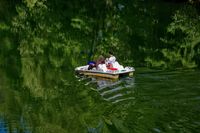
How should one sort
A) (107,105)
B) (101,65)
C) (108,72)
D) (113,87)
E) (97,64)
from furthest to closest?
(97,64) < (101,65) < (108,72) < (113,87) < (107,105)

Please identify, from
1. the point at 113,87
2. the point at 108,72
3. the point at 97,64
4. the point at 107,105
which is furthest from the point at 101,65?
the point at 107,105

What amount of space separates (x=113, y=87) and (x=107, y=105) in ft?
14.4

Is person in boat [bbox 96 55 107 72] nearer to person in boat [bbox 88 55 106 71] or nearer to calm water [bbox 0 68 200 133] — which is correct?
person in boat [bbox 88 55 106 71]

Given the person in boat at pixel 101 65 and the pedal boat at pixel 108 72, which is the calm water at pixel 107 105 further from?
the person in boat at pixel 101 65

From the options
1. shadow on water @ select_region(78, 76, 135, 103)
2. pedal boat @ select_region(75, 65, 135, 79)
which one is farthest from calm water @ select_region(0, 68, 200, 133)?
pedal boat @ select_region(75, 65, 135, 79)

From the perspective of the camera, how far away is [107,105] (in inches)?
1219

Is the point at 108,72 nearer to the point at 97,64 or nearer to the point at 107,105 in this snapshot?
the point at 97,64

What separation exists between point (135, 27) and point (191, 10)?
13899 mm

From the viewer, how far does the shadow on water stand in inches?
1271

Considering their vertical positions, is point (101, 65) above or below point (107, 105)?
above

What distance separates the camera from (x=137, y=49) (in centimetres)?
4806

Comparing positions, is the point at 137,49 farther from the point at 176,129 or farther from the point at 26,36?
the point at 176,129

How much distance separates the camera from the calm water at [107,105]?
27.8 meters

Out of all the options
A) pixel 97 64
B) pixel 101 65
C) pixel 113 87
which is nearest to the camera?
pixel 113 87
